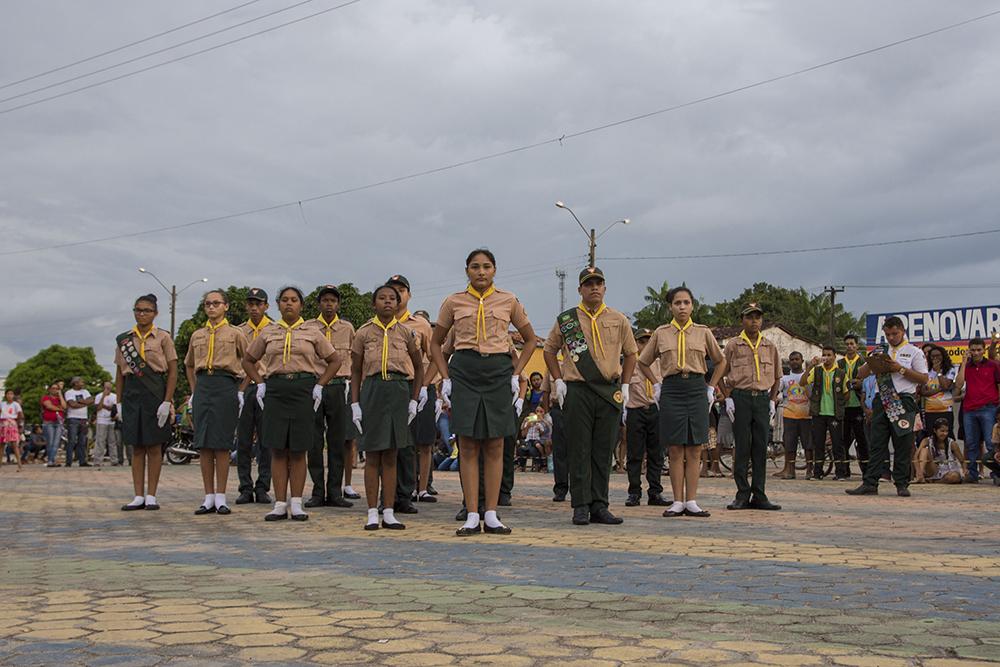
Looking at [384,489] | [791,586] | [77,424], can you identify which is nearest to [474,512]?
[384,489]

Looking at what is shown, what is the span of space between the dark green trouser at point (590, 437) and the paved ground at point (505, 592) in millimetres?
429

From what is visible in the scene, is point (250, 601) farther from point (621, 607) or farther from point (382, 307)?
point (382, 307)

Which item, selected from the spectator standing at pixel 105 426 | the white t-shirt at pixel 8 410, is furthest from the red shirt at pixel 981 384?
the white t-shirt at pixel 8 410

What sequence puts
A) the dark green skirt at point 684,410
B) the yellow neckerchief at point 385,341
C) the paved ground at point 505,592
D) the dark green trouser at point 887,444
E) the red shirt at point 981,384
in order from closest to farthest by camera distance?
1. the paved ground at point 505,592
2. the yellow neckerchief at point 385,341
3. the dark green skirt at point 684,410
4. the dark green trouser at point 887,444
5. the red shirt at point 981,384

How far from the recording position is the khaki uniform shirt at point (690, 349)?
995 centimetres

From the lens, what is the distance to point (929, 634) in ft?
13.6

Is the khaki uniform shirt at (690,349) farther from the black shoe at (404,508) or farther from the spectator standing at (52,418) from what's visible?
the spectator standing at (52,418)

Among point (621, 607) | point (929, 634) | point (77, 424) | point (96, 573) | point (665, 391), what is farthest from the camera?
point (77, 424)

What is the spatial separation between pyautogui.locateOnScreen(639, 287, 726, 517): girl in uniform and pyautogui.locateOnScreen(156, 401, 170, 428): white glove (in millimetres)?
4751

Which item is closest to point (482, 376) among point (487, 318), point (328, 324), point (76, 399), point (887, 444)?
point (487, 318)

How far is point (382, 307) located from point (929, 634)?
5592 millimetres

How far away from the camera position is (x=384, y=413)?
28.1ft

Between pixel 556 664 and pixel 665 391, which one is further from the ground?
pixel 665 391

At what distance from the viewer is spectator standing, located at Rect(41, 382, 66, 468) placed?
80.2 ft
